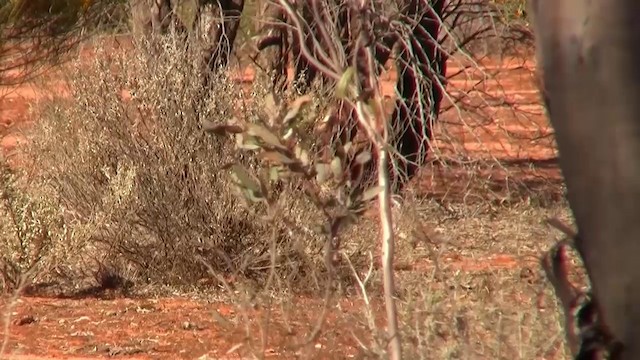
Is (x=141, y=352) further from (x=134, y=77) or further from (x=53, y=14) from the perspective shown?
(x=53, y=14)

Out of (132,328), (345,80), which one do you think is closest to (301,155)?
(345,80)

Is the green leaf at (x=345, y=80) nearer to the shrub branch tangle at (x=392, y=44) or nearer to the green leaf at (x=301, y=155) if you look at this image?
the green leaf at (x=301, y=155)

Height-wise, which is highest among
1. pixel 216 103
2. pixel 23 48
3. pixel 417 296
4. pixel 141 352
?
pixel 23 48

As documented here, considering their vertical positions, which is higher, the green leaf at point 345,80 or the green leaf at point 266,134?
the green leaf at point 345,80

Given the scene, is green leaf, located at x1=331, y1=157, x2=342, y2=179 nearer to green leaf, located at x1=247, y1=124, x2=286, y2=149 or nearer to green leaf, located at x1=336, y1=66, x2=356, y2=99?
green leaf, located at x1=247, y1=124, x2=286, y2=149

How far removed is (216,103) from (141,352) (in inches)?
78.8

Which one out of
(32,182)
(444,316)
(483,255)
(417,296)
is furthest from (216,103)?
(444,316)

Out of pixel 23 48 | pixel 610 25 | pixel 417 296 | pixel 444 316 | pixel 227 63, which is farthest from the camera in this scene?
pixel 23 48

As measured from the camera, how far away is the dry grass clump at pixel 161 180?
7.85 m

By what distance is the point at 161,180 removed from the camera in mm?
7875

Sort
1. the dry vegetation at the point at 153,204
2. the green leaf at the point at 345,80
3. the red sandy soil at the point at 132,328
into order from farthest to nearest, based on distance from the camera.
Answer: the dry vegetation at the point at 153,204
the red sandy soil at the point at 132,328
the green leaf at the point at 345,80

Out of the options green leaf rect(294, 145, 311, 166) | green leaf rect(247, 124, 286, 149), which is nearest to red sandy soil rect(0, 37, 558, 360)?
green leaf rect(294, 145, 311, 166)

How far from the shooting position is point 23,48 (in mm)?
11320

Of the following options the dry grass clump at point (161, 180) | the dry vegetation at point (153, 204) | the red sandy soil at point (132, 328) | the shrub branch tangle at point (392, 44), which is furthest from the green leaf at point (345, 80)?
the dry grass clump at point (161, 180)
